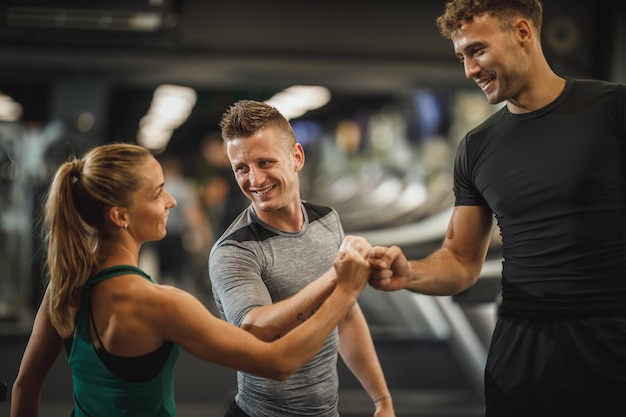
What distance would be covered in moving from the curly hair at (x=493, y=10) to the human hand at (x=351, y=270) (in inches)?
31.4

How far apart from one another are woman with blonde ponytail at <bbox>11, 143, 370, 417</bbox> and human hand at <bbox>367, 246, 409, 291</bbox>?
16 centimetres

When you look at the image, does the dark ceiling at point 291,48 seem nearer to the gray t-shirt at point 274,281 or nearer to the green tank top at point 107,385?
the gray t-shirt at point 274,281

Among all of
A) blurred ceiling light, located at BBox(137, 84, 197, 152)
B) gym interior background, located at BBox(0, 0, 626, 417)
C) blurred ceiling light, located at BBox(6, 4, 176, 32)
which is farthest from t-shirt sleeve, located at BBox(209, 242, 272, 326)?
blurred ceiling light, located at BBox(137, 84, 197, 152)

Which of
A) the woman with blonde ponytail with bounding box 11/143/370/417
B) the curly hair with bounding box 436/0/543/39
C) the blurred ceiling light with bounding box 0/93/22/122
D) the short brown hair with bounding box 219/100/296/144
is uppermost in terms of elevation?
the blurred ceiling light with bounding box 0/93/22/122

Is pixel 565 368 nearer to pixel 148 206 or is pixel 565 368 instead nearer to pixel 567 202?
pixel 567 202

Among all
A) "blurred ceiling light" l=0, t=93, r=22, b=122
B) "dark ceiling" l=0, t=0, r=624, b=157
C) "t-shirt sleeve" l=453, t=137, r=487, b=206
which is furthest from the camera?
"blurred ceiling light" l=0, t=93, r=22, b=122

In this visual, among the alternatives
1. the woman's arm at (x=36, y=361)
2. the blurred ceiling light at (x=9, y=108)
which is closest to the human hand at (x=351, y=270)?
the woman's arm at (x=36, y=361)

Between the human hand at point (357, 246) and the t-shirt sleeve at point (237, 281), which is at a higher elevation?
the human hand at point (357, 246)

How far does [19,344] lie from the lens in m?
5.41

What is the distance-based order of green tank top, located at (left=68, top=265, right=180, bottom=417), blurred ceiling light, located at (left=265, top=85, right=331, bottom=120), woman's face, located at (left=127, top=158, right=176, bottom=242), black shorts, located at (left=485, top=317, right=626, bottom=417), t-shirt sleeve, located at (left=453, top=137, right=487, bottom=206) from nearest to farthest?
green tank top, located at (left=68, top=265, right=180, bottom=417), woman's face, located at (left=127, top=158, right=176, bottom=242), black shorts, located at (left=485, top=317, right=626, bottom=417), t-shirt sleeve, located at (left=453, top=137, right=487, bottom=206), blurred ceiling light, located at (left=265, top=85, right=331, bottom=120)

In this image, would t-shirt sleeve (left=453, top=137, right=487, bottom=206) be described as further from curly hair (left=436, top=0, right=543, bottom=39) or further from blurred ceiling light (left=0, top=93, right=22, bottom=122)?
blurred ceiling light (left=0, top=93, right=22, bottom=122)

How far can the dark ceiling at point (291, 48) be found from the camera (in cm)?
548

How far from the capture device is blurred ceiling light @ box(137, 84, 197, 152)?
443 inches

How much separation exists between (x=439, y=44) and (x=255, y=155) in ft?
13.3
